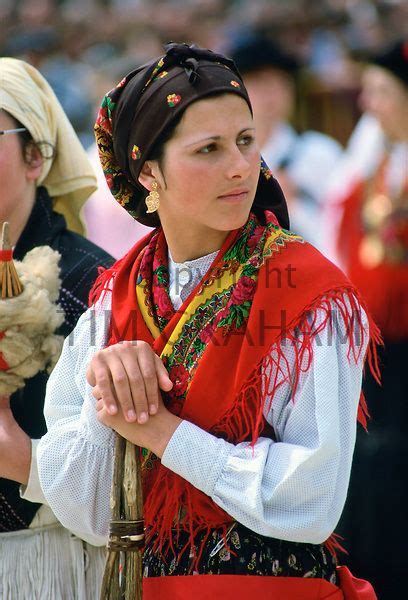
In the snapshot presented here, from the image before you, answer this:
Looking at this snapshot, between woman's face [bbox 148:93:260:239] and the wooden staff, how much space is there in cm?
55

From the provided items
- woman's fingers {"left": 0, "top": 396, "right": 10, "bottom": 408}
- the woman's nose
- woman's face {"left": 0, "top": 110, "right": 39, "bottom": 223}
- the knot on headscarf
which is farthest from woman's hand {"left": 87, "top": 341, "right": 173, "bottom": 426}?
woman's face {"left": 0, "top": 110, "right": 39, "bottom": 223}

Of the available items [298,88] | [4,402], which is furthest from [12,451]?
[298,88]

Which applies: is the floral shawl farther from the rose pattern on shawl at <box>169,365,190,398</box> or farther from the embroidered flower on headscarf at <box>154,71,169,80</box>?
the embroidered flower on headscarf at <box>154,71,169,80</box>

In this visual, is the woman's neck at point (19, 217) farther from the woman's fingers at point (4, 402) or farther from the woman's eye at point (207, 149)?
the woman's eye at point (207, 149)

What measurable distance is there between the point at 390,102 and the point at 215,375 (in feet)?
12.6

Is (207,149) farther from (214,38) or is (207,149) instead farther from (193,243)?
(214,38)

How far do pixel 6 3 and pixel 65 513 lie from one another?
794 centimetres

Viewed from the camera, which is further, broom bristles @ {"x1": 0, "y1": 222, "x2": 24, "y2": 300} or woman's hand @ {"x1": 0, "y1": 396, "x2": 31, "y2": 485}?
woman's hand @ {"x1": 0, "y1": 396, "x2": 31, "y2": 485}

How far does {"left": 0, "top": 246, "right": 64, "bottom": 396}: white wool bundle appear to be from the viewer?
9.14ft

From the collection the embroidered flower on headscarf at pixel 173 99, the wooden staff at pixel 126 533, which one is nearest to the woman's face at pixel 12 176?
the embroidered flower on headscarf at pixel 173 99

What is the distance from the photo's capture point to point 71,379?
271 centimetres

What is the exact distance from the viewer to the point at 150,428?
242cm

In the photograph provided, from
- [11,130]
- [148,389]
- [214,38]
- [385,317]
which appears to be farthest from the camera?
[214,38]

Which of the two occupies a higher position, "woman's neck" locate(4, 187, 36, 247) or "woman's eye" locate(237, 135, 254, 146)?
"woman's eye" locate(237, 135, 254, 146)
